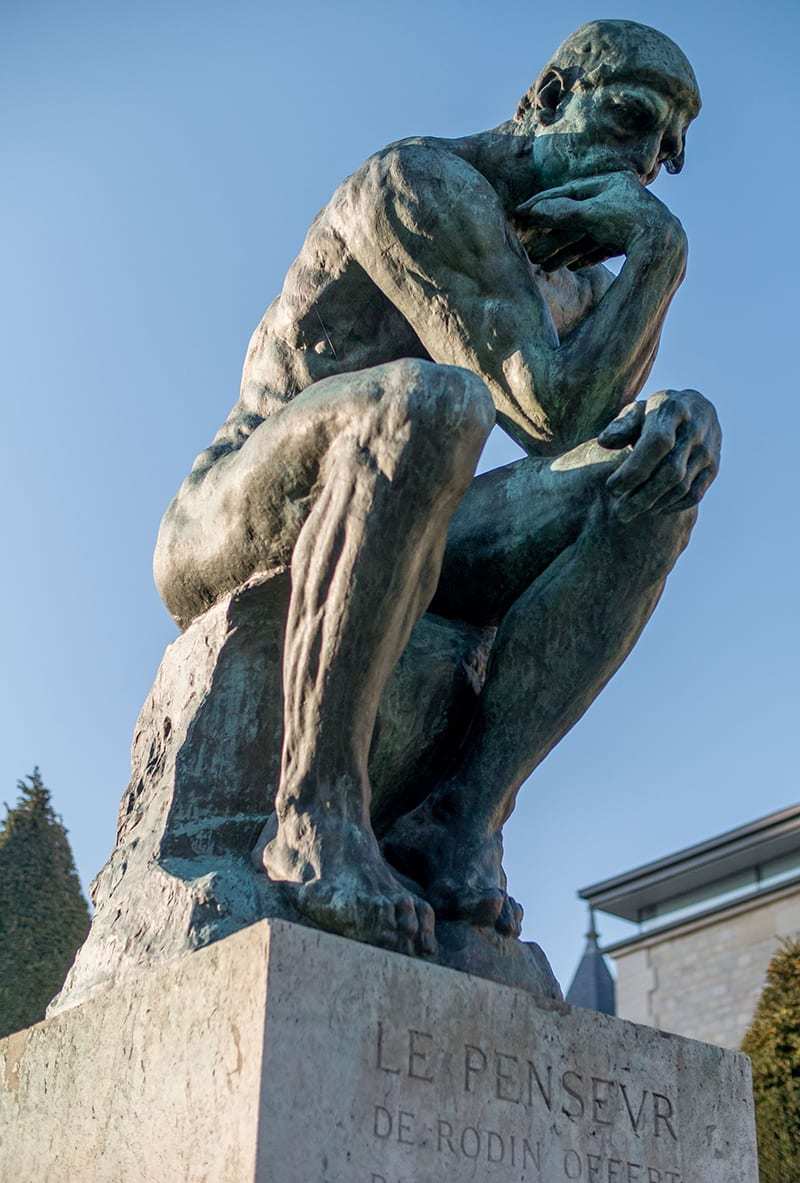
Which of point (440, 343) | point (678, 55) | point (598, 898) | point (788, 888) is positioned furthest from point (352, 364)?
point (598, 898)

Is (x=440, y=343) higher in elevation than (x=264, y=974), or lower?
higher

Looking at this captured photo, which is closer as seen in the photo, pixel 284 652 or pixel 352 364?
pixel 284 652

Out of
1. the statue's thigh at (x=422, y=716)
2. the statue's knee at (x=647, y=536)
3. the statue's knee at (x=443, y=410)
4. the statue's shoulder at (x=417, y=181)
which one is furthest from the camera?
the statue's shoulder at (x=417, y=181)

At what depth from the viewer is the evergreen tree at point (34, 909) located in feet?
43.7

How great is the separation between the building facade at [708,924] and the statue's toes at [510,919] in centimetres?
2488

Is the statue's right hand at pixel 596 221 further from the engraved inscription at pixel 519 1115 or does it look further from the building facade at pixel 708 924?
the building facade at pixel 708 924

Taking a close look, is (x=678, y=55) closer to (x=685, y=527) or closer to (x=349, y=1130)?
(x=685, y=527)

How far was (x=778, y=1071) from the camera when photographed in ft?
47.0

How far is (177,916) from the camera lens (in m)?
3.45

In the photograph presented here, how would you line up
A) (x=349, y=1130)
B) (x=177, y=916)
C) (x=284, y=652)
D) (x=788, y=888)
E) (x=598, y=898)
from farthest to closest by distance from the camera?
(x=598, y=898), (x=788, y=888), (x=284, y=652), (x=177, y=916), (x=349, y=1130)

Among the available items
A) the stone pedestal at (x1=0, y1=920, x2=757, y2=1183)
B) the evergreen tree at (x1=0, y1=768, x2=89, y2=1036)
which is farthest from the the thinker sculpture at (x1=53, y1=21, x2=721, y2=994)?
the evergreen tree at (x1=0, y1=768, x2=89, y2=1036)

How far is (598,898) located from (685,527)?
1117 inches

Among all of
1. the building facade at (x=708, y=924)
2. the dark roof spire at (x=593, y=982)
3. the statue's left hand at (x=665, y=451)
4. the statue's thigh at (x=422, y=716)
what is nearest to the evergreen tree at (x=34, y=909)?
the statue's thigh at (x=422, y=716)

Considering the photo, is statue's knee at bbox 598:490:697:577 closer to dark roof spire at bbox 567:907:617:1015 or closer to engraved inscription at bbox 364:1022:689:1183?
engraved inscription at bbox 364:1022:689:1183
